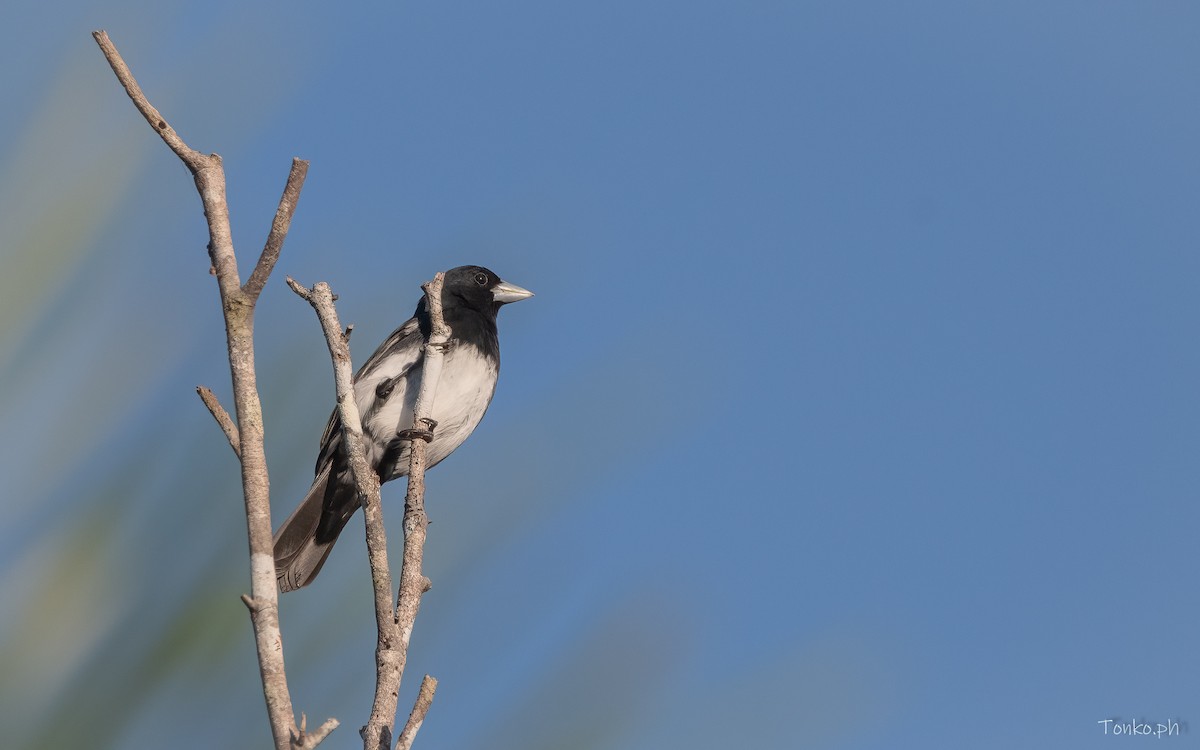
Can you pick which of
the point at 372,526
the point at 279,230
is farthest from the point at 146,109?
the point at 372,526

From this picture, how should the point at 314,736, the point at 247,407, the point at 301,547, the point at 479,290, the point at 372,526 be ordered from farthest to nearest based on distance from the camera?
1. the point at 479,290
2. the point at 301,547
3. the point at 372,526
4. the point at 247,407
5. the point at 314,736

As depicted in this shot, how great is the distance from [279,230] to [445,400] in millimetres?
2807

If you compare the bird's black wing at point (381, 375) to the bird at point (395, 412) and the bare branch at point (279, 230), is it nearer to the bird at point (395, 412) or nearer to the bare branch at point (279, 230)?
the bird at point (395, 412)

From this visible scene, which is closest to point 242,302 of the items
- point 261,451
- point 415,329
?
point 261,451

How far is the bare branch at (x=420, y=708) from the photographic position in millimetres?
2115

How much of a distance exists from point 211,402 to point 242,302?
0.74 ft

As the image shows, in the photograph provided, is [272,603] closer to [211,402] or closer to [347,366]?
[211,402]

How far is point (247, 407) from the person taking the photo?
2146 mm

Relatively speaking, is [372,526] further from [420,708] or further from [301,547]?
[301,547]

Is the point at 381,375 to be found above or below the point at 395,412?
above

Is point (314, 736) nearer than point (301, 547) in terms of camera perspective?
Yes

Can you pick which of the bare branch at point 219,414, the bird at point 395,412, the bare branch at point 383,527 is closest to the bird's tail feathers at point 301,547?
the bird at point 395,412

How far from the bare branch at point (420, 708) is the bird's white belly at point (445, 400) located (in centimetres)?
292

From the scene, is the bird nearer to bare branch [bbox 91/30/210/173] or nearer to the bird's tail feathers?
the bird's tail feathers
